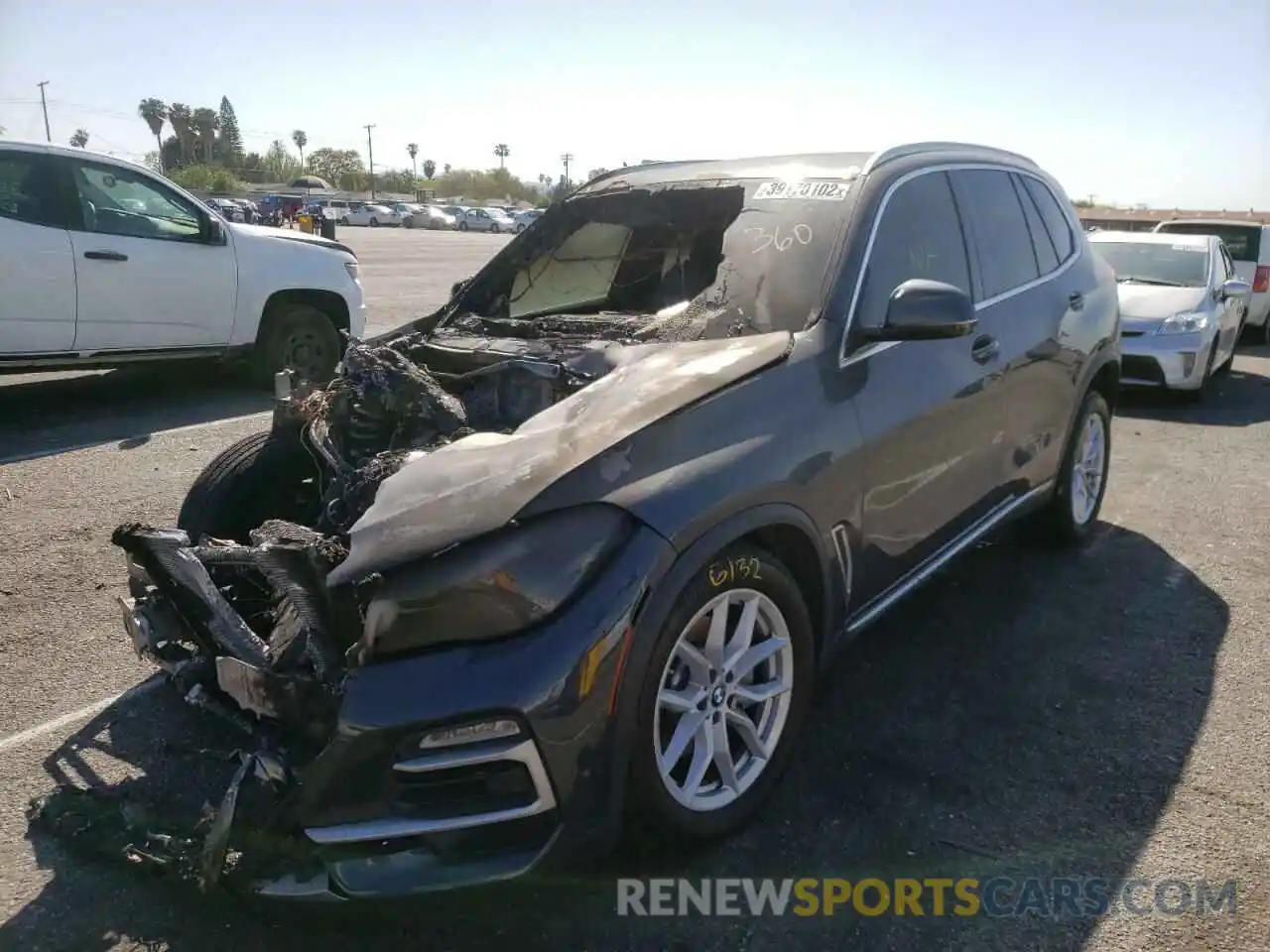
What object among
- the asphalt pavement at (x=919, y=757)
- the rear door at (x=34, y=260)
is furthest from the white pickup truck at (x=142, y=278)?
the asphalt pavement at (x=919, y=757)

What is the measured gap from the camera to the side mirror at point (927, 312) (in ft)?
9.77

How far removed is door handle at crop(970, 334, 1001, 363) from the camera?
3.66 m

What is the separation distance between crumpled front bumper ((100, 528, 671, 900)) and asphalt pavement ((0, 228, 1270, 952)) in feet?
0.54

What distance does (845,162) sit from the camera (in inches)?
143

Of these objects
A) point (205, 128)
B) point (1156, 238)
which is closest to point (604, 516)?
point (1156, 238)

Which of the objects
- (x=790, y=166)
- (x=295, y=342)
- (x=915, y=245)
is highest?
(x=790, y=166)

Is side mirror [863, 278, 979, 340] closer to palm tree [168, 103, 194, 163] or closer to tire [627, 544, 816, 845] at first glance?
tire [627, 544, 816, 845]

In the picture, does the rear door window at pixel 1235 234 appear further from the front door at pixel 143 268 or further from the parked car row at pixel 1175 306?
the front door at pixel 143 268

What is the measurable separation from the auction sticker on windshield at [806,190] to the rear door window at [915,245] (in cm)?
17

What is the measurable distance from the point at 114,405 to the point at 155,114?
12602cm

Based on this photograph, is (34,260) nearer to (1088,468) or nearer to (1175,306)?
(1088,468)

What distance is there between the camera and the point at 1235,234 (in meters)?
13.4

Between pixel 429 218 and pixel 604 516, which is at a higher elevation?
pixel 429 218

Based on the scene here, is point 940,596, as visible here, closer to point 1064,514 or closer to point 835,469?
point 1064,514
